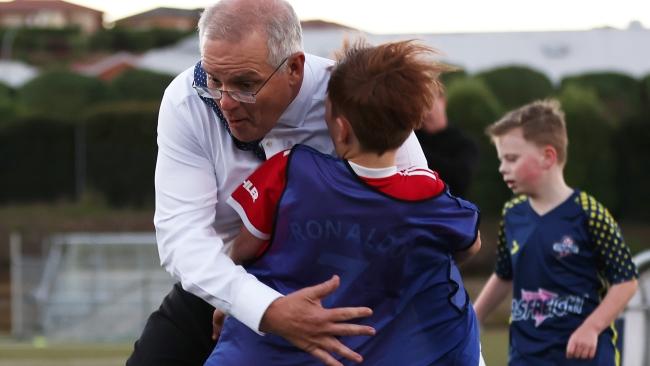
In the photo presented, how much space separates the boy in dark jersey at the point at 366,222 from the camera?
355 centimetres

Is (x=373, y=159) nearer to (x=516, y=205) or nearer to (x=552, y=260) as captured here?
(x=552, y=260)

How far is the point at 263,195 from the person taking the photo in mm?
3598

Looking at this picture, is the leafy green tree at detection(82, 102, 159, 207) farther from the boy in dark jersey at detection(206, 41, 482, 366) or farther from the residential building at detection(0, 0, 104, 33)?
the residential building at detection(0, 0, 104, 33)

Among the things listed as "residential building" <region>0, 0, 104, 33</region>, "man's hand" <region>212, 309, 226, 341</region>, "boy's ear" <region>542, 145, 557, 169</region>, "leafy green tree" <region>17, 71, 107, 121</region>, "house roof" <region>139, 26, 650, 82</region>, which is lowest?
"residential building" <region>0, 0, 104, 33</region>

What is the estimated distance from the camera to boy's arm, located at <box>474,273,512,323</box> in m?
6.04

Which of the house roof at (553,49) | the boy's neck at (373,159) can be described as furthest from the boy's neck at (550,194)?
the house roof at (553,49)

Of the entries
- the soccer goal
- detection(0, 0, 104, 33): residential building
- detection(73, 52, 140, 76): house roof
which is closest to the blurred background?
the soccer goal

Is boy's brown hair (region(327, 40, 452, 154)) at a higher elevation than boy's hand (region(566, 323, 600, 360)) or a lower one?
higher

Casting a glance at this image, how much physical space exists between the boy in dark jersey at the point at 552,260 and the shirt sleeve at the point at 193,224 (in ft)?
7.46

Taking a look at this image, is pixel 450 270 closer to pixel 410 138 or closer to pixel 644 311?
pixel 410 138

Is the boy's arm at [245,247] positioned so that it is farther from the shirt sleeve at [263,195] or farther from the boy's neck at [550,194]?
the boy's neck at [550,194]

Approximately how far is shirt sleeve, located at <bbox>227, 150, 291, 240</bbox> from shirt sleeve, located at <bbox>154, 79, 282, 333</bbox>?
4.9 inches

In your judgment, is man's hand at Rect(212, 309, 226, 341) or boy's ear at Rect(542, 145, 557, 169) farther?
boy's ear at Rect(542, 145, 557, 169)

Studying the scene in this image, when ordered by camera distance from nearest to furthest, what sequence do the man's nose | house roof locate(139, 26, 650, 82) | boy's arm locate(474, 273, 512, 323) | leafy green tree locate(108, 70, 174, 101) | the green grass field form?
the man's nose
boy's arm locate(474, 273, 512, 323)
the green grass field
leafy green tree locate(108, 70, 174, 101)
house roof locate(139, 26, 650, 82)
